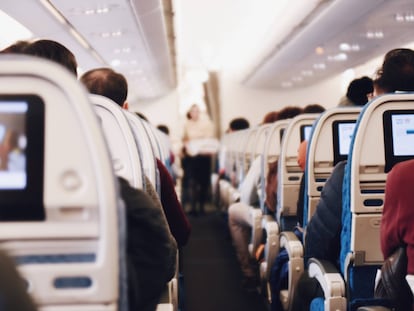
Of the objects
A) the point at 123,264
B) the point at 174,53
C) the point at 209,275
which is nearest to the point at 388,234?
the point at 123,264

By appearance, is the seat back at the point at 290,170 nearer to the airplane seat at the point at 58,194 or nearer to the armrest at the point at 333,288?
the armrest at the point at 333,288

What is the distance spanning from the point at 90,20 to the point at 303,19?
2548 millimetres

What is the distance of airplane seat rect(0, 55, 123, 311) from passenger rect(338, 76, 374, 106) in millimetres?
2986

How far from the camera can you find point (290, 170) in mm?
4289

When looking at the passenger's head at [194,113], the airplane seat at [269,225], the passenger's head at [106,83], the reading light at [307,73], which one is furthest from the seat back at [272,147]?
the reading light at [307,73]

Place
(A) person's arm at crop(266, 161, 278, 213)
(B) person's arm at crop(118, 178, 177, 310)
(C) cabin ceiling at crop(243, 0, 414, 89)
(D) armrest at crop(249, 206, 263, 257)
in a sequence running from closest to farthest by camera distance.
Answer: (B) person's arm at crop(118, 178, 177, 310) < (A) person's arm at crop(266, 161, 278, 213) < (D) armrest at crop(249, 206, 263, 257) < (C) cabin ceiling at crop(243, 0, 414, 89)

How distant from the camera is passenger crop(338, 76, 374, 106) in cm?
403

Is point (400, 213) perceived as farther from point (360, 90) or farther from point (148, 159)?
point (360, 90)

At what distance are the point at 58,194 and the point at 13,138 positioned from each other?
0.50 ft

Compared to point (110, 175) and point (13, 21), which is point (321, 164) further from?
point (13, 21)

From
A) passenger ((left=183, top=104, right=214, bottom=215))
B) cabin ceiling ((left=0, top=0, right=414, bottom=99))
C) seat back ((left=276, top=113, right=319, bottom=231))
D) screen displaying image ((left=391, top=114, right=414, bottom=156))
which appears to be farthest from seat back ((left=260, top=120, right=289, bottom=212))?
passenger ((left=183, top=104, right=214, bottom=215))

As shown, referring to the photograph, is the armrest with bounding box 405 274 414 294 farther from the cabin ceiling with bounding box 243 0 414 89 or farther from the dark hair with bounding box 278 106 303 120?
the cabin ceiling with bounding box 243 0 414 89

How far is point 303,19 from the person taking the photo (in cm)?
738

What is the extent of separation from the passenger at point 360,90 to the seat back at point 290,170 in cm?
30
